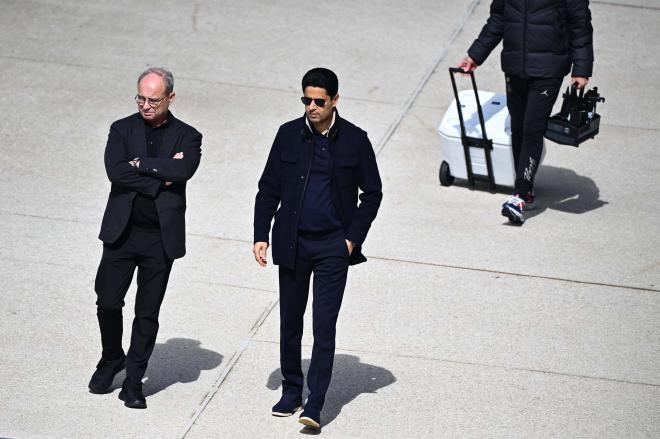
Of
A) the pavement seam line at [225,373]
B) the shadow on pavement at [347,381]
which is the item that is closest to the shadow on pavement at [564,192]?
the pavement seam line at [225,373]

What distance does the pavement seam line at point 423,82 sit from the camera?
10.6 m

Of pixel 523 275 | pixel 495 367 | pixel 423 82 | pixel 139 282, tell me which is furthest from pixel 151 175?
pixel 423 82

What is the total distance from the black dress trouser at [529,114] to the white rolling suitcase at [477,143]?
214 millimetres

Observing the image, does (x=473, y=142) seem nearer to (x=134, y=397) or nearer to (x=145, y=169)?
(x=145, y=169)

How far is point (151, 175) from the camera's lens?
5.92 meters

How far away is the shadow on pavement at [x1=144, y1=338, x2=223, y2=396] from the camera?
6445mm

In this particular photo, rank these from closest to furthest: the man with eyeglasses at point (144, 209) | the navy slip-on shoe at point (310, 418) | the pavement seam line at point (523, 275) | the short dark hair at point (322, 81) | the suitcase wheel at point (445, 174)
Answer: the short dark hair at point (322, 81) < the navy slip-on shoe at point (310, 418) < the man with eyeglasses at point (144, 209) < the pavement seam line at point (523, 275) < the suitcase wheel at point (445, 174)

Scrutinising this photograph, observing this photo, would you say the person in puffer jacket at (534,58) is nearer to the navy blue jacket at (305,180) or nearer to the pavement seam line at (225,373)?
the pavement seam line at (225,373)

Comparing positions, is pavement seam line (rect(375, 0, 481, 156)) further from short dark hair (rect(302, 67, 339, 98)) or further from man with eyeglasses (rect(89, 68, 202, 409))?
short dark hair (rect(302, 67, 339, 98))

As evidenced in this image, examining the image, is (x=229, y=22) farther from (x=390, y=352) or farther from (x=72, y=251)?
(x=390, y=352)

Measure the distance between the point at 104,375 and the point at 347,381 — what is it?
4.28 feet

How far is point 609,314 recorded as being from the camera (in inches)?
296

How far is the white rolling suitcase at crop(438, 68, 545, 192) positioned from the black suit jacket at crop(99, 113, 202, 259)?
12.1 feet

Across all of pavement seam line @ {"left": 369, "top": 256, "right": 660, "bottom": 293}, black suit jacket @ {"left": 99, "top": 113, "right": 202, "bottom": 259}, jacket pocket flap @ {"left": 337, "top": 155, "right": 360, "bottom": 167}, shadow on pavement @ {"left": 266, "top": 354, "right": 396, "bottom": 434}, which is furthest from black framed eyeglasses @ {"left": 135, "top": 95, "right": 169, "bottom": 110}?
pavement seam line @ {"left": 369, "top": 256, "right": 660, "bottom": 293}
